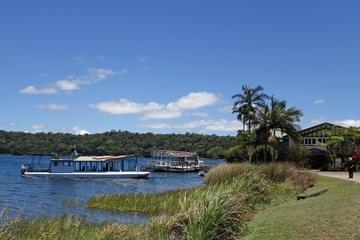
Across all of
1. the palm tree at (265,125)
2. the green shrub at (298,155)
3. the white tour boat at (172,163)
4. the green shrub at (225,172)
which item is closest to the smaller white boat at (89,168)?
the palm tree at (265,125)

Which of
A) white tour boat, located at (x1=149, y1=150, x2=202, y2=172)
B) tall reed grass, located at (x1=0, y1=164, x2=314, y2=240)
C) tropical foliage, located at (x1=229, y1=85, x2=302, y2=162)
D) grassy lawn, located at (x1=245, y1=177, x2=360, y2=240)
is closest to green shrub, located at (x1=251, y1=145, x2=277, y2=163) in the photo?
tropical foliage, located at (x1=229, y1=85, x2=302, y2=162)

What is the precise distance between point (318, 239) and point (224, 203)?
366 centimetres

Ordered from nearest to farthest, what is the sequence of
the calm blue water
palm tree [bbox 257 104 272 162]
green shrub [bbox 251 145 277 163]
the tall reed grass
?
1. the tall reed grass
2. the calm blue water
3. green shrub [bbox 251 145 277 163]
4. palm tree [bbox 257 104 272 162]

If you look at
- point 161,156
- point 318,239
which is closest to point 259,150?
point 161,156

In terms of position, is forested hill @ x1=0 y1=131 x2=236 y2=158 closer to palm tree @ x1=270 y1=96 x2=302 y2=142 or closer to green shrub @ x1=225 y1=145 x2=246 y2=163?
green shrub @ x1=225 y1=145 x2=246 y2=163

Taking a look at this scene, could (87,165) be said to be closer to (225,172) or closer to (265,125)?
(265,125)

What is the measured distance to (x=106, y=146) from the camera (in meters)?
175

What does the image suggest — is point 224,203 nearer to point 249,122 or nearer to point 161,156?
point 249,122

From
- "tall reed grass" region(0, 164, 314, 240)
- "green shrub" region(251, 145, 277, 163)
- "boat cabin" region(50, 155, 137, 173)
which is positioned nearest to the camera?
"tall reed grass" region(0, 164, 314, 240)

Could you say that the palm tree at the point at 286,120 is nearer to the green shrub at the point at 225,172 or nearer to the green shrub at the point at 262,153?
the green shrub at the point at 262,153

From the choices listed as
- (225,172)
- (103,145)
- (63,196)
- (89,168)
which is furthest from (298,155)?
(103,145)

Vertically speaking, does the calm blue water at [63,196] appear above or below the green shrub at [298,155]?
below

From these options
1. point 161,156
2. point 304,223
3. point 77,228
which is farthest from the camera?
point 161,156

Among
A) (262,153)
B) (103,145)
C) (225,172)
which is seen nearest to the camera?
(225,172)
